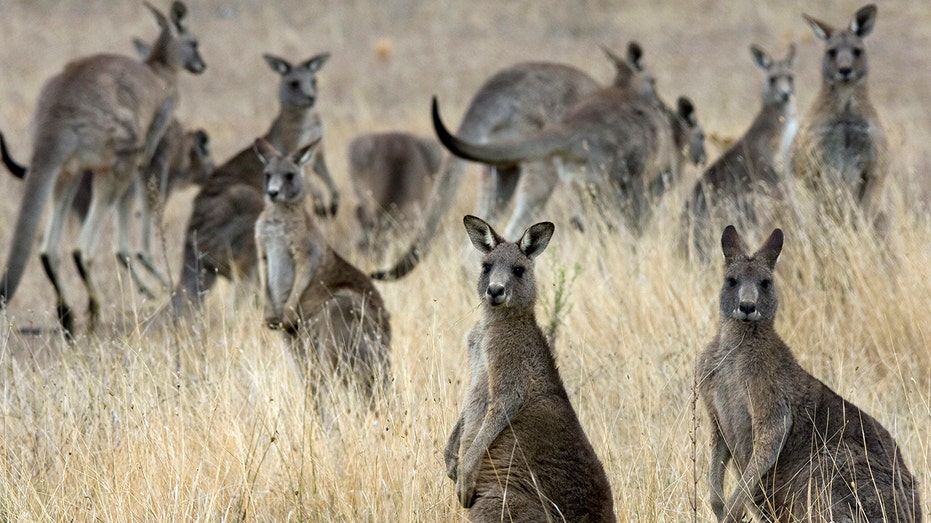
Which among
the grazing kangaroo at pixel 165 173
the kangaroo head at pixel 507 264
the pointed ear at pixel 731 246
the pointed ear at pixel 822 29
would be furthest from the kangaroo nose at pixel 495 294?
the grazing kangaroo at pixel 165 173

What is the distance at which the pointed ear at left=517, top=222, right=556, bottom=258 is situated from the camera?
164 inches

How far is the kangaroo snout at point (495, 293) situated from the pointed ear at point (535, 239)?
29 centimetres

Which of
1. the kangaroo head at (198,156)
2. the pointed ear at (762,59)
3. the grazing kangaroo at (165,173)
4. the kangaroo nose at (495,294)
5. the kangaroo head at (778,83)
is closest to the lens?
the kangaroo nose at (495,294)

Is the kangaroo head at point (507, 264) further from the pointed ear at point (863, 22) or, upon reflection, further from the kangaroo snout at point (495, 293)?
the pointed ear at point (863, 22)

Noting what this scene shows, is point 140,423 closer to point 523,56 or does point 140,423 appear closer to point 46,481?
point 46,481

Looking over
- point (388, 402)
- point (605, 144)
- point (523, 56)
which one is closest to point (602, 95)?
point (605, 144)

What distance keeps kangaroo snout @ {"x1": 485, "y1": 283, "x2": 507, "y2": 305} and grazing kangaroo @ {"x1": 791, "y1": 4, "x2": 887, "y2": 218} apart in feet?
13.4

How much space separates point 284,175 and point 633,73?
13.2 ft

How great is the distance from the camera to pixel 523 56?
81.1ft

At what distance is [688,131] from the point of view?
34.2 ft

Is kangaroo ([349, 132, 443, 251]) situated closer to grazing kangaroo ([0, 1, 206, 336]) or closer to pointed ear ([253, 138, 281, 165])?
grazing kangaroo ([0, 1, 206, 336])

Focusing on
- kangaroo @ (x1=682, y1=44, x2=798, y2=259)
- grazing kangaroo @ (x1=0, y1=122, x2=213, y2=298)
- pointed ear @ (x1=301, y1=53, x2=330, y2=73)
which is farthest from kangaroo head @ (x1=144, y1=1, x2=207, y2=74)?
kangaroo @ (x1=682, y1=44, x2=798, y2=259)

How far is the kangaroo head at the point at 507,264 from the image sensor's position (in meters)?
4.01

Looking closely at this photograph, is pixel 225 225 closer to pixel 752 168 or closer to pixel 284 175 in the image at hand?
pixel 284 175
